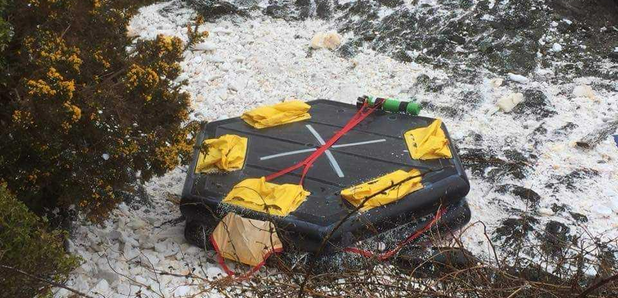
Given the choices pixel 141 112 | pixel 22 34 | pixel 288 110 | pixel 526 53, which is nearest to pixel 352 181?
pixel 288 110

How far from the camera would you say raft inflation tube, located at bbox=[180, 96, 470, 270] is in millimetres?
4375

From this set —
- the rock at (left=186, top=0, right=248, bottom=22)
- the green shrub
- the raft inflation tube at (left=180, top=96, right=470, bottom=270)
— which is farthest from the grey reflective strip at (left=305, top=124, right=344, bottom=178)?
the rock at (left=186, top=0, right=248, bottom=22)

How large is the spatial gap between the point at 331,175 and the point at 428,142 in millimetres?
762

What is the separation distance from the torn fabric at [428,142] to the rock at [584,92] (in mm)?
1893

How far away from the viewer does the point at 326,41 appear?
24.6 feet

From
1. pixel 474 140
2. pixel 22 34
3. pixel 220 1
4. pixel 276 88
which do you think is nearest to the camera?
pixel 22 34

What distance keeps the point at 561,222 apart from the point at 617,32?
3235mm

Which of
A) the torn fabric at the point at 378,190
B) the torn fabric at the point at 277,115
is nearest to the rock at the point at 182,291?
the torn fabric at the point at 378,190

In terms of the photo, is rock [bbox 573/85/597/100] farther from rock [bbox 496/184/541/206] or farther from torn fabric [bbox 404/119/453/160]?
torn fabric [bbox 404/119/453/160]

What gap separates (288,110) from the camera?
558 centimetres

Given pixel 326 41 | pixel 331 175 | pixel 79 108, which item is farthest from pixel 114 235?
pixel 326 41

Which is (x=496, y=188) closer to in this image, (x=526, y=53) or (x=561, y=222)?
(x=561, y=222)

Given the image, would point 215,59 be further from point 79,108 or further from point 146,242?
point 79,108

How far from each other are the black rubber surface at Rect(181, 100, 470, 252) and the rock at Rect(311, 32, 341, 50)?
192 centimetres
